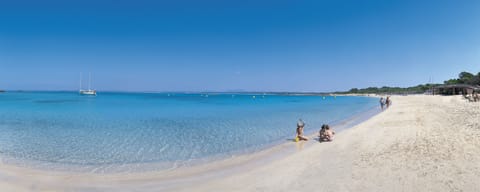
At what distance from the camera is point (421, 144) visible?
8.69 m

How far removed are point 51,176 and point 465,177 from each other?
397 inches

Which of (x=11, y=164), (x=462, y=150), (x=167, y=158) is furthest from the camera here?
(x=167, y=158)

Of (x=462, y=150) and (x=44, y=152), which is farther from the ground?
(x=462, y=150)

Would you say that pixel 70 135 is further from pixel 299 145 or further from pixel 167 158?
pixel 299 145

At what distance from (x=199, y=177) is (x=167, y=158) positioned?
2692 mm

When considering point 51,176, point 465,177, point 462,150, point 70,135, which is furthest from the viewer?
point 70,135

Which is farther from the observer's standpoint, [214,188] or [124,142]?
[124,142]

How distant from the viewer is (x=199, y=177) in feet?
23.4

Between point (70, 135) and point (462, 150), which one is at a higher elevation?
point (462, 150)

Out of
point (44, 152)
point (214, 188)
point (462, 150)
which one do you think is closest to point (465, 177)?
point (462, 150)

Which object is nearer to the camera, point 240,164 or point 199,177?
point 199,177

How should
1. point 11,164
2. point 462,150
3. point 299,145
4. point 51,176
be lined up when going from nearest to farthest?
point 51,176
point 462,150
point 11,164
point 299,145

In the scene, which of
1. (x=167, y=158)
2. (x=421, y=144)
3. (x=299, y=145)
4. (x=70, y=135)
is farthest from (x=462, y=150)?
(x=70, y=135)

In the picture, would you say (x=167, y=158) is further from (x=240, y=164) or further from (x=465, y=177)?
(x=465, y=177)
